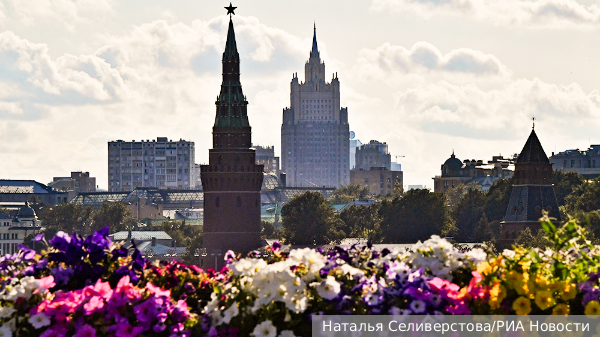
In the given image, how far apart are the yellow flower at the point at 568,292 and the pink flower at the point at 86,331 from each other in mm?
6908

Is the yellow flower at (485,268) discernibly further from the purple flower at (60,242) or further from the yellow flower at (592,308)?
the purple flower at (60,242)

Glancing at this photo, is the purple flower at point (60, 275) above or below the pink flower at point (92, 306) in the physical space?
above

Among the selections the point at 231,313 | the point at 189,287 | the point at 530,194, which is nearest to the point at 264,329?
the point at 231,313

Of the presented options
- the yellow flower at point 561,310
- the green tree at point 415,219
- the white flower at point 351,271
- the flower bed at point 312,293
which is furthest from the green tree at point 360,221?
the yellow flower at point 561,310

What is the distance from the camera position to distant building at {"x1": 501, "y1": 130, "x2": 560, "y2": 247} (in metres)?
124

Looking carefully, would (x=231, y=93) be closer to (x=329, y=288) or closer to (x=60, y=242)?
(x=60, y=242)

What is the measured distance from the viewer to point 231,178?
126m

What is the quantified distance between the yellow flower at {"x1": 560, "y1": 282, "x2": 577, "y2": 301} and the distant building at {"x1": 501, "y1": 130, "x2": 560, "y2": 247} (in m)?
102

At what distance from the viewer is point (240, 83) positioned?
129 metres

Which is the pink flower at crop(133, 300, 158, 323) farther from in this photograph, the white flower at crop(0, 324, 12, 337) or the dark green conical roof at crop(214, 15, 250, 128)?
the dark green conical roof at crop(214, 15, 250, 128)

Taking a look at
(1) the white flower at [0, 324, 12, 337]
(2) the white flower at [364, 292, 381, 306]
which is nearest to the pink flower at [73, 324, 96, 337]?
(1) the white flower at [0, 324, 12, 337]

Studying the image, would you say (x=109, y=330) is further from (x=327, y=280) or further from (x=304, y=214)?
(x=304, y=214)

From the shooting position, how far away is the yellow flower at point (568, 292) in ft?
71.9

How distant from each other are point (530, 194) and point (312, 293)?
340 feet
